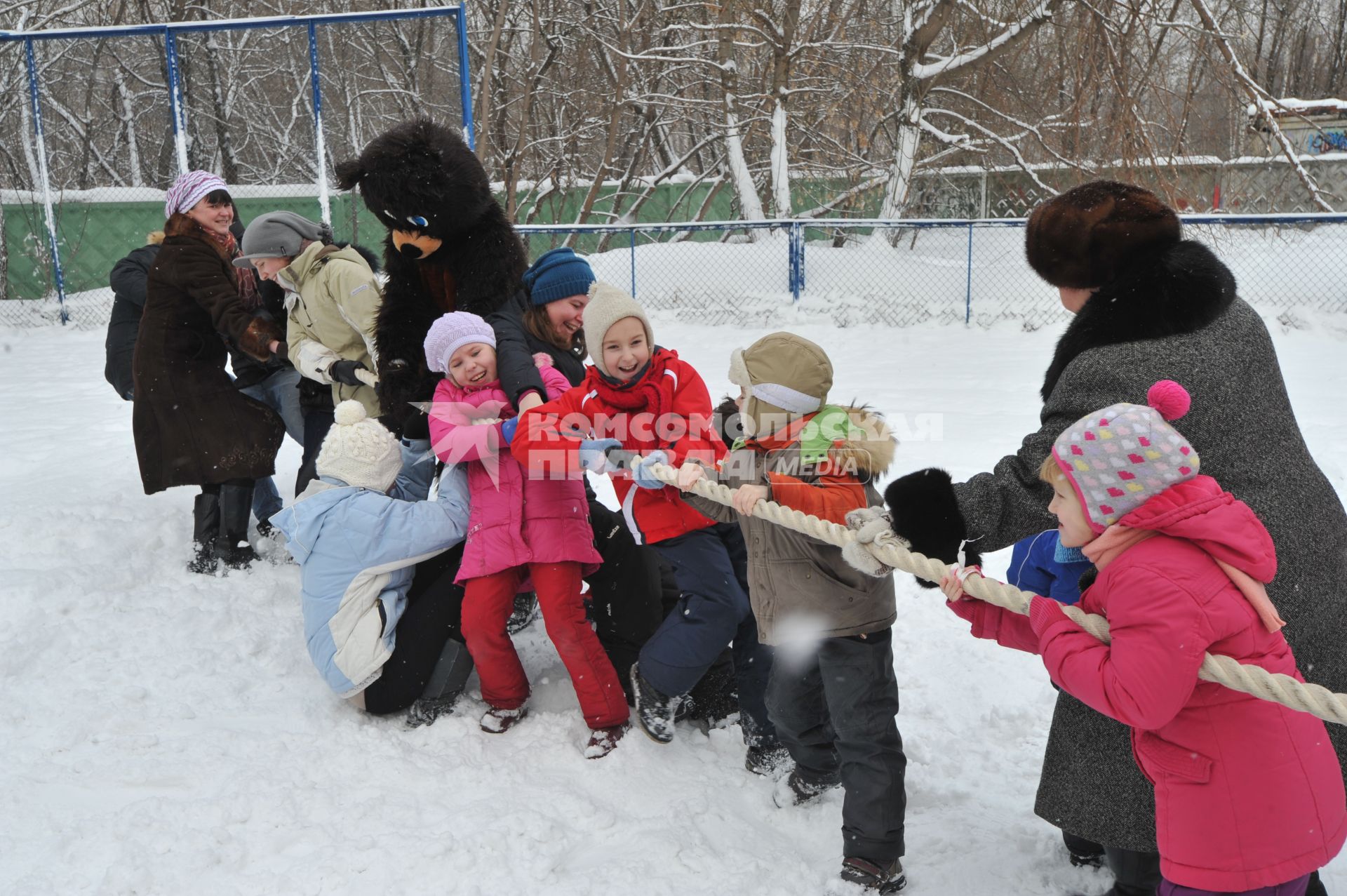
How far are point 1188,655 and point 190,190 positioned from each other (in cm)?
405

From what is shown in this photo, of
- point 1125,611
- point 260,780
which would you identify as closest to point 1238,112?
point 1125,611

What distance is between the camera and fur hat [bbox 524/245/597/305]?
335cm

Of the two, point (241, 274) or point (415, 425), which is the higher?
point (241, 274)

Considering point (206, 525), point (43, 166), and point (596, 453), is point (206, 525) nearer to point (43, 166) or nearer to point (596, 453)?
point (596, 453)

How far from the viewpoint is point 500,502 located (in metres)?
3.11

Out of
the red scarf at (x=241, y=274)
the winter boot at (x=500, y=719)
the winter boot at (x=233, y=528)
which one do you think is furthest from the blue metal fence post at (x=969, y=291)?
the winter boot at (x=500, y=719)

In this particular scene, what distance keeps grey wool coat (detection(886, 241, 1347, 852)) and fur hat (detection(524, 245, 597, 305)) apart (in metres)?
1.67

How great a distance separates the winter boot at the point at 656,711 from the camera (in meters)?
3.00

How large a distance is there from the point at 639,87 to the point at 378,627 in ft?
39.4

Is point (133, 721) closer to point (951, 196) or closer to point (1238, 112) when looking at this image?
point (1238, 112)

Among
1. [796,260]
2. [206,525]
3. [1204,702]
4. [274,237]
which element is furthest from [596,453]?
[796,260]

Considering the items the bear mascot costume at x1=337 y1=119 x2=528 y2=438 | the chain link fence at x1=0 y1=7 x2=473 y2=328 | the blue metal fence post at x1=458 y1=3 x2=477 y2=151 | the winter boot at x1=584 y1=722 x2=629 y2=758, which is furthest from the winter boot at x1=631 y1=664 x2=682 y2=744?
the chain link fence at x1=0 y1=7 x2=473 y2=328

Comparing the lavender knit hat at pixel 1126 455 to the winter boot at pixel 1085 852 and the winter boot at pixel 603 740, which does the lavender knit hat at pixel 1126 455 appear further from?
the winter boot at pixel 603 740

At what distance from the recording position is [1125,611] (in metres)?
1.63
